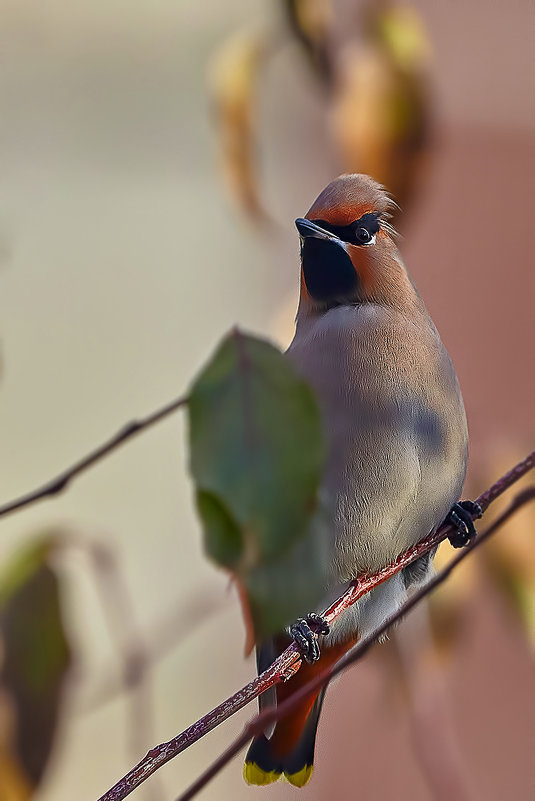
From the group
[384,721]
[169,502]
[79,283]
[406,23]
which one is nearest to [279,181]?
[79,283]

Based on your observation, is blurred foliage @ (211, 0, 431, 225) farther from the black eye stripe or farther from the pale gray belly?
the pale gray belly

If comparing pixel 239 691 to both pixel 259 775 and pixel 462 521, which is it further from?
pixel 259 775

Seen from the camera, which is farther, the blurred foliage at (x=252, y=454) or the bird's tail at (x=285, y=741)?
the bird's tail at (x=285, y=741)

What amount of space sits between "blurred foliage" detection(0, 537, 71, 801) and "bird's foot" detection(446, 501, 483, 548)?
0.89 feet

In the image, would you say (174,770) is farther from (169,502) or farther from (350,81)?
(350,81)

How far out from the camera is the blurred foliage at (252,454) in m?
0.29

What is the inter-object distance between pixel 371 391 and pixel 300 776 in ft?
1.14

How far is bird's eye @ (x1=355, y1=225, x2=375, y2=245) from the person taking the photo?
640 mm

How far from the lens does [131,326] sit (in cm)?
208

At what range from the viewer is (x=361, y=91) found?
0.64m

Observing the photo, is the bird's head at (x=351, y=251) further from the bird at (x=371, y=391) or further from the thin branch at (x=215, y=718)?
the thin branch at (x=215, y=718)

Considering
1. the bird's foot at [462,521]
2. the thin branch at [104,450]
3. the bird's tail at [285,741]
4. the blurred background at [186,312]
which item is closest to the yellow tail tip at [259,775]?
the bird's tail at [285,741]

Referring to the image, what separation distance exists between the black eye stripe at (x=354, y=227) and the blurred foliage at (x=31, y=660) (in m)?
0.26

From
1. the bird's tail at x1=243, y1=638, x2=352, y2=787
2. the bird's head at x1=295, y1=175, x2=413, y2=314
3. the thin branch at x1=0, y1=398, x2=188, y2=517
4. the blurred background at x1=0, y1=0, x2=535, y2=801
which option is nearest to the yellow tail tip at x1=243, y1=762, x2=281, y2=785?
the bird's tail at x1=243, y1=638, x2=352, y2=787
